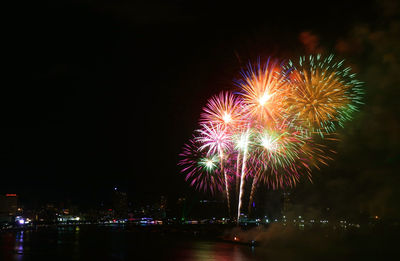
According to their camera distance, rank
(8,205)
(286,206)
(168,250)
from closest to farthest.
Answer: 1. (168,250)
2. (8,205)
3. (286,206)

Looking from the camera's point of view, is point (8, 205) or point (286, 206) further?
point (286, 206)

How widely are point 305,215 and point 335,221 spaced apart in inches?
308

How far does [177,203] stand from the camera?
155m

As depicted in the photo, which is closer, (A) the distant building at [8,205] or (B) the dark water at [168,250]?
(B) the dark water at [168,250]

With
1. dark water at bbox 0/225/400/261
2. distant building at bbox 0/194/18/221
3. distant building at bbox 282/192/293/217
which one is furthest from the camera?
distant building at bbox 282/192/293/217

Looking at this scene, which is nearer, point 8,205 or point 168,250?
point 168,250

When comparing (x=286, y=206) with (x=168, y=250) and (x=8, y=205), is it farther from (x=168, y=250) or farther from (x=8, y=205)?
(x=168, y=250)

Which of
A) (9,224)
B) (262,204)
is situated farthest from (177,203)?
(9,224)

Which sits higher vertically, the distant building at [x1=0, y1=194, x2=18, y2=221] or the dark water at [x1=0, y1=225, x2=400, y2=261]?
the distant building at [x1=0, y1=194, x2=18, y2=221]

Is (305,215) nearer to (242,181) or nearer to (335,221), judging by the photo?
(335,221)

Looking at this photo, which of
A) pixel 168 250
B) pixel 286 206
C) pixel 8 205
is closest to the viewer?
pixel 168 250

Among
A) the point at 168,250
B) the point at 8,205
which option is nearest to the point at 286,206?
the point at 8,205

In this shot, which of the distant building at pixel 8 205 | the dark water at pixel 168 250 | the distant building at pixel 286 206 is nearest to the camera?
A: the dark water at pixel 168 250

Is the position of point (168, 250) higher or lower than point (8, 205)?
lower
